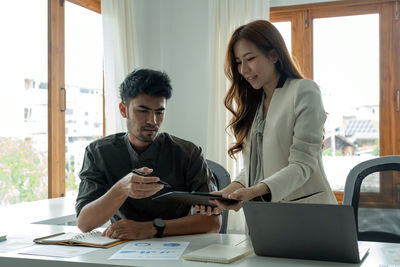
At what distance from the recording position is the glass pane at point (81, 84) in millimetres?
3594

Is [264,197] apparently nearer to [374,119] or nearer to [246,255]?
[246,255]

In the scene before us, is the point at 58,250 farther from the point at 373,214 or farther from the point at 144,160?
the point at 373,214

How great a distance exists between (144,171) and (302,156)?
531mm

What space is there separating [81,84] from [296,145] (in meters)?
2.46

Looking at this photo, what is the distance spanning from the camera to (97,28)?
154 inches

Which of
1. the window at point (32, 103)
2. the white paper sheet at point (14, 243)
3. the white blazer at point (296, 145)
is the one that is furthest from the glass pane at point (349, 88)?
the white paper sheet at point (14, 243)

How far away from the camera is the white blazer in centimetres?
156

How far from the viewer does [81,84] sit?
370 centimetres

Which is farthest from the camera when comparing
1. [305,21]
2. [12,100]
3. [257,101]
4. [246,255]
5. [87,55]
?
[305,21]

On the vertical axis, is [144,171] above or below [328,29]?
below

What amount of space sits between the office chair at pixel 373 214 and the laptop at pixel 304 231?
1.81 ft

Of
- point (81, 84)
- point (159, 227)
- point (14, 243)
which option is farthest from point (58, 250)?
point (81, 84)

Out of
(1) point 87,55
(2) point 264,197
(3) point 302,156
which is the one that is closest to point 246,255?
(2) point 264,197

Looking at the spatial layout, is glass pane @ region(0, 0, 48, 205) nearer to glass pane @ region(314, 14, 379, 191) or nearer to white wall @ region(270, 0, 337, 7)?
white wall @ region(270, 0, 337, 7)
